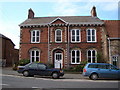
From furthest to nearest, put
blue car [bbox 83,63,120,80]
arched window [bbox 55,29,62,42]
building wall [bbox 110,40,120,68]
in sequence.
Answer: arched window [bbox 55,29,62,42] < building wall [bbox 110,40,120,68] < blue car [bbox 83,63,120,80]

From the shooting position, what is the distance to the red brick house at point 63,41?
77.8 feet

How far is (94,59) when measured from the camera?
23750mm

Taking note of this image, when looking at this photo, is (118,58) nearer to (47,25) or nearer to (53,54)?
(53,54)

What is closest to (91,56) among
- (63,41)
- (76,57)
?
(76,57)

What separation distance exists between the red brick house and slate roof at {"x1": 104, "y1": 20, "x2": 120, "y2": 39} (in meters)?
1.19

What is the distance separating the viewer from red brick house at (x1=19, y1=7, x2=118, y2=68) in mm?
23703

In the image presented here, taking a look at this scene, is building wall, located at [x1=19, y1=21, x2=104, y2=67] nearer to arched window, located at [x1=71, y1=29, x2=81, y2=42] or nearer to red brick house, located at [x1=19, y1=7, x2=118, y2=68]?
red brick house, located at [x1=19, y1=7, x2=118, y2=68]

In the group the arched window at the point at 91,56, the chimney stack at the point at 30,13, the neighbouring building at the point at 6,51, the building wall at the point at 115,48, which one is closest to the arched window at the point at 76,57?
the arched window at the point at 91,56

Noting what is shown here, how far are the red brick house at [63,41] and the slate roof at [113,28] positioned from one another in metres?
1.19

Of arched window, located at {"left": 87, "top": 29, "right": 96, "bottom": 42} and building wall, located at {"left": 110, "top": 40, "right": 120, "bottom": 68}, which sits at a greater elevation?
arched window, located at {"left": 87, "top": 29, "right": 96, "bottom": 42}

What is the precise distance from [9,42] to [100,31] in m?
21.4

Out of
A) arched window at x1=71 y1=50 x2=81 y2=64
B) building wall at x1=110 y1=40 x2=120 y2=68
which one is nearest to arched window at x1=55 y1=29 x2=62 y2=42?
arched window at x1=71 y1=50 x2=81 y2=64

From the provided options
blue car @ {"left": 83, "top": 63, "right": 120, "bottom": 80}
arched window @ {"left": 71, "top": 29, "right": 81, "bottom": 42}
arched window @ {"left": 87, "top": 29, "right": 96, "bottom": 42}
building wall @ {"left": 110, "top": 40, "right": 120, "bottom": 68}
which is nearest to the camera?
blue car @ {"left": 83, "top": 63, "right": 120, "bottom": 80}

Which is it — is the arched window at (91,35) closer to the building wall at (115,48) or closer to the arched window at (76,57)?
the arched window at (76,57)
